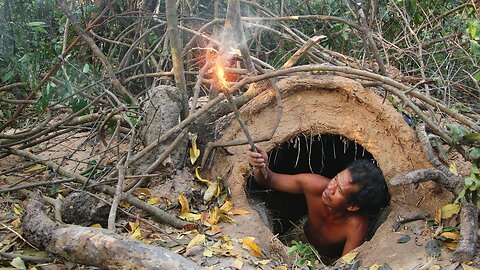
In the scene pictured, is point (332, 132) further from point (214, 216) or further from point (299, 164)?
point (299, 164)

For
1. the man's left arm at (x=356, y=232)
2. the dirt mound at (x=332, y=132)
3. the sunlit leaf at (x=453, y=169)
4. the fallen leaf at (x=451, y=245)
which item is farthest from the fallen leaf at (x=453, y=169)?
the man's left arm at (x=356, y=232)

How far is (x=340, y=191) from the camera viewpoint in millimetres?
4301

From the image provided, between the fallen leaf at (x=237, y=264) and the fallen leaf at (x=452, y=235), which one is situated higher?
the fallen leaf at (x=237, y=264)

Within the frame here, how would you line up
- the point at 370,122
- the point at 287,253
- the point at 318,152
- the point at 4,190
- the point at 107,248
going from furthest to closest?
the point at 318,152 → the point at 370,122 → the point at 287,253 → the point at 4,190 → the point at 107,248

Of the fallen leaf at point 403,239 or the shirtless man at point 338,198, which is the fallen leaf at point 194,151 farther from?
the fallen leaf at point 403,239

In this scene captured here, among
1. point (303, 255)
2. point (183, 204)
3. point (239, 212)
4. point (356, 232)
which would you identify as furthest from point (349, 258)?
point (183, 204)

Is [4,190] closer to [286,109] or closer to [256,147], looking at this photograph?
[256,147]

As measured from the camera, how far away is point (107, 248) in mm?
2586

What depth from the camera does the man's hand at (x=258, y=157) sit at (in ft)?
12.7

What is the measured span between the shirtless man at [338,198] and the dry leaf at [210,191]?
0.31 meters

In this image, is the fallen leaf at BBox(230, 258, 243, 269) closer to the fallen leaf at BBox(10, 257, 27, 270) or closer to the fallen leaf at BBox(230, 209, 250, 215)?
the fallen leaf at BBox(230, 209, 250, 215)

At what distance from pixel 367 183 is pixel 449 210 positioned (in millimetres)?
849

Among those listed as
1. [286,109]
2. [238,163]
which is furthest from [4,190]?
[286,109]

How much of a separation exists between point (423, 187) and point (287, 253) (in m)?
1.02
